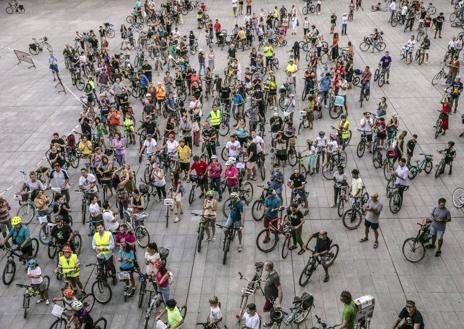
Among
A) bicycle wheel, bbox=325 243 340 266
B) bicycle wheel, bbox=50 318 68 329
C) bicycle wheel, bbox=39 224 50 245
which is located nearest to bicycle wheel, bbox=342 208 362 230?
bicycle wheel, bbox=325 243 340 266

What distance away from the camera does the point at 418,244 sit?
13367mm

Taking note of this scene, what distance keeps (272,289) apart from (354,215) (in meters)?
4.92

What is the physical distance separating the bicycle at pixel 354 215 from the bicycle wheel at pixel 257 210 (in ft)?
8.82

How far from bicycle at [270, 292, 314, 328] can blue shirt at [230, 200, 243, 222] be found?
307 cm

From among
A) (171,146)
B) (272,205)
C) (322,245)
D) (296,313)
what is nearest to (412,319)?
(296,313)

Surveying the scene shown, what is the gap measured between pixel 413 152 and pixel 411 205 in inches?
144

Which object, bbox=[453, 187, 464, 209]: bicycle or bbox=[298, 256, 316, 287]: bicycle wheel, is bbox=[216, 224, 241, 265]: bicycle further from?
bbox=[453, 187, 464, 209]: bicycle

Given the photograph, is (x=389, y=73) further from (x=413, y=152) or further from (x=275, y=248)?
(x=275, y=248)

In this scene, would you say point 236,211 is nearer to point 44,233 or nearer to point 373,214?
point 373,214

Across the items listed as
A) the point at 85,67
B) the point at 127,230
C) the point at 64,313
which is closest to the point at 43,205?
the point at 127,230

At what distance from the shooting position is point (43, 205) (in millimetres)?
14227

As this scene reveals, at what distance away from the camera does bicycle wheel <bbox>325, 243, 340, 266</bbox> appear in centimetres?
1231

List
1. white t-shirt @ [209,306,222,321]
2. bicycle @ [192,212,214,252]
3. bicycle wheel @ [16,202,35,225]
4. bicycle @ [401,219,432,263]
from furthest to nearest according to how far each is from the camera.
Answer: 1. bicycle wheel @ [16,202,35,225]
2. bicycle @ [192,212,214,252]
3. bicycle @ [401,219,432,263]
4. white t-shirt @ [209,306,222,321]

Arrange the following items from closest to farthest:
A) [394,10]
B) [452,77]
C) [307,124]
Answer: [307,124] < [452,77] < [394,10]
